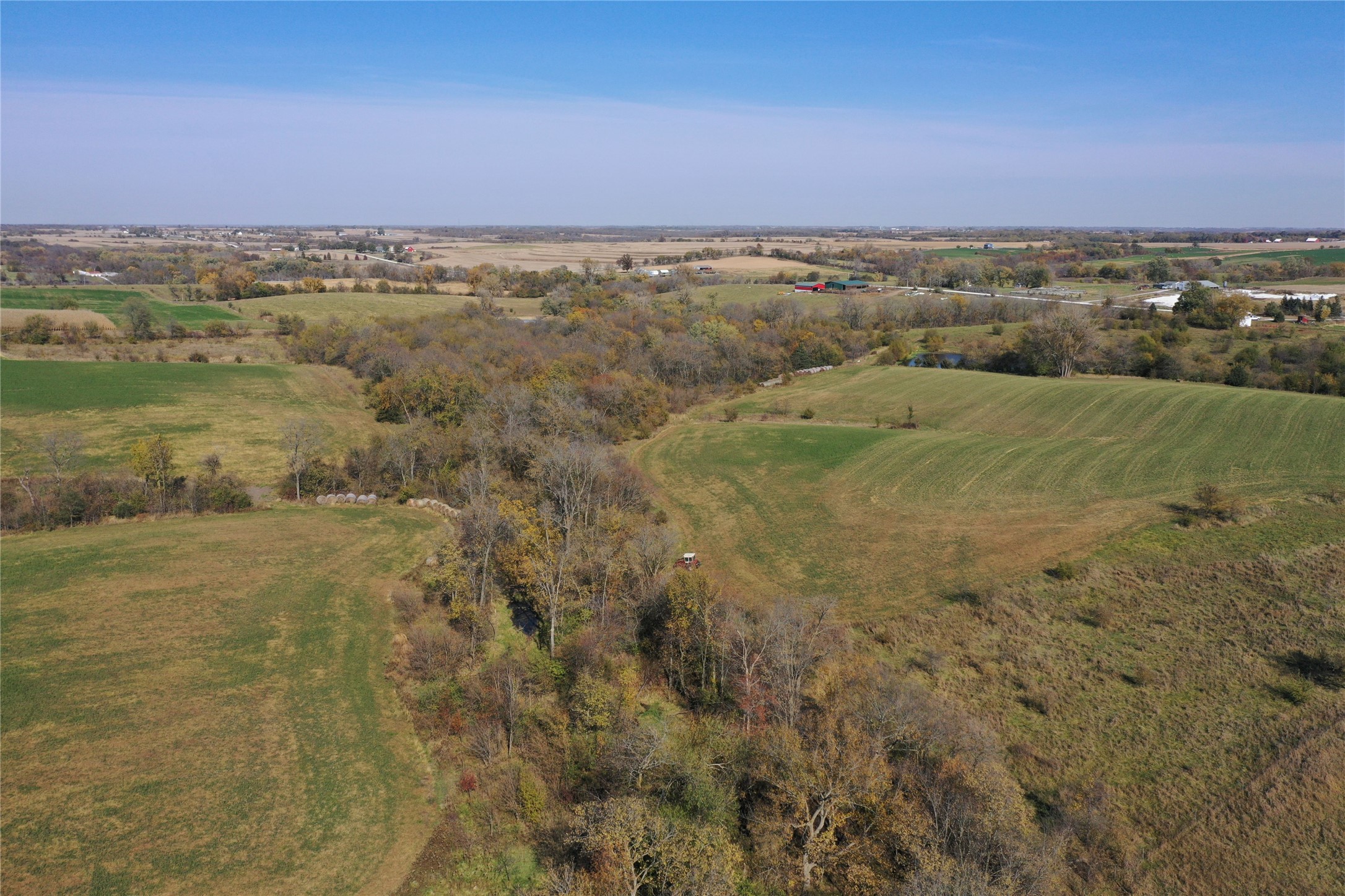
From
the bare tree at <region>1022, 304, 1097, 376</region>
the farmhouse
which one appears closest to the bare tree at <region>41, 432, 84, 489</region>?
the bare tree at <region>1022, 304, 1097, 376</region>

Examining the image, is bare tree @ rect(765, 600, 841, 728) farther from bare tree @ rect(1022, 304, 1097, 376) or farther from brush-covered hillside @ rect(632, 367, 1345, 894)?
bare tree @ rect(1022, 304, 1097, 376)

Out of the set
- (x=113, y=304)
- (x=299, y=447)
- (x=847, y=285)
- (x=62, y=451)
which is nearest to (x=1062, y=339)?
(x=847, y=285)

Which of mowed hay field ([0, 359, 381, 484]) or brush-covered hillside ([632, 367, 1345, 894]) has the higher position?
mowed hay field ([0, 359, 381, 484])

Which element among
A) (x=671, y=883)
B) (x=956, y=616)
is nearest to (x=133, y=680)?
(x=671, y=883)

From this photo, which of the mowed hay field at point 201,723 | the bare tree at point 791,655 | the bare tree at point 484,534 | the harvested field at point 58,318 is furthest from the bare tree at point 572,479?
the harvested field at point 58,318

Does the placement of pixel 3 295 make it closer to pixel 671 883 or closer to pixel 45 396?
pixel 45 396

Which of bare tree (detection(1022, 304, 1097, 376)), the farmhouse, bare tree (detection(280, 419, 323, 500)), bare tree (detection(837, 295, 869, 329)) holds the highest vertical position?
the farmhouse

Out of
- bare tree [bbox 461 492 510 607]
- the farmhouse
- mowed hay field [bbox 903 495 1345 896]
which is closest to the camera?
mowed hay field [bbox 903 495 1345 896]

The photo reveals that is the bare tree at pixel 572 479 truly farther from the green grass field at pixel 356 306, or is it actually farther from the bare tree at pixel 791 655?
the green grass field at pixel 356 306
